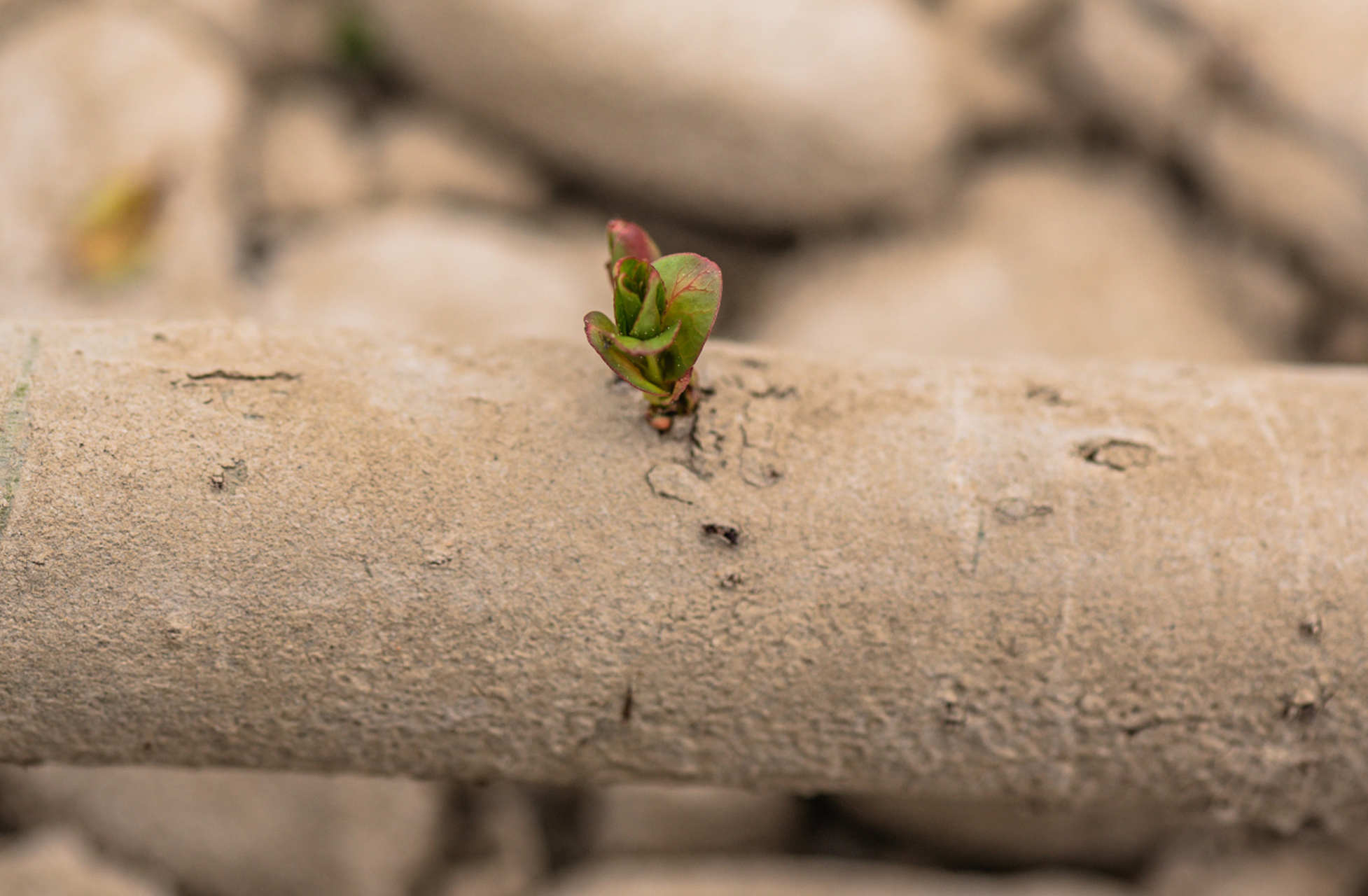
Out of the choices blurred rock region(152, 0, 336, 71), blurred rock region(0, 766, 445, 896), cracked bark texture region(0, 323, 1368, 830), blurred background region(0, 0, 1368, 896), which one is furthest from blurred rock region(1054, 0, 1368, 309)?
blurred rock region(0, 766, 445, 896)

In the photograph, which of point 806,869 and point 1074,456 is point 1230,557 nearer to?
point 1074,456

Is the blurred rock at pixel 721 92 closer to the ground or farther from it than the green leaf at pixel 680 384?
farther from it

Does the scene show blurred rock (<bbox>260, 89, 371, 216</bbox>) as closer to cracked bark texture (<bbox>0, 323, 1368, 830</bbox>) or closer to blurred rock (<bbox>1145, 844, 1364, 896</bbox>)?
cracked bark texture (<bbox>0, 323, 1368, 830</bbox>)

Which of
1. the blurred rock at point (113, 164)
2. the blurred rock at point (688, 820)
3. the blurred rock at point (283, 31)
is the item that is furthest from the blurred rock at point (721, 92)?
the blurred rock at point (688, 820)

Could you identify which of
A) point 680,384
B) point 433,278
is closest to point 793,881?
point 680,384

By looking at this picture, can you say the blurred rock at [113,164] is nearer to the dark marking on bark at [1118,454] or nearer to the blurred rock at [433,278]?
the blurred rock at [433,278]
